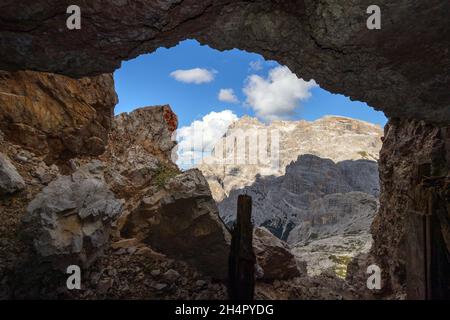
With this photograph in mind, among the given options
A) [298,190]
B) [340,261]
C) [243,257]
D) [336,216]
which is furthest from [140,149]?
[298,190]

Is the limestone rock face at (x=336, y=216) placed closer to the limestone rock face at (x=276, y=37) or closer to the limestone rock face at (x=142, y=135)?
the limestone rock face at (x=142, y=135)

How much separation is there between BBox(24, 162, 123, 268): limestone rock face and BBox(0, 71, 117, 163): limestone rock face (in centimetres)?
261

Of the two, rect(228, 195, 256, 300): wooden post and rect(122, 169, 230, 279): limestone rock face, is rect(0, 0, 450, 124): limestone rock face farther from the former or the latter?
rect(122, 169, 230, 279): limestone rock face

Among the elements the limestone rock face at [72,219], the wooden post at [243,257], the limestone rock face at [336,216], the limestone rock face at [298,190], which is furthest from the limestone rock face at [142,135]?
the limestone rock face at [298,190]

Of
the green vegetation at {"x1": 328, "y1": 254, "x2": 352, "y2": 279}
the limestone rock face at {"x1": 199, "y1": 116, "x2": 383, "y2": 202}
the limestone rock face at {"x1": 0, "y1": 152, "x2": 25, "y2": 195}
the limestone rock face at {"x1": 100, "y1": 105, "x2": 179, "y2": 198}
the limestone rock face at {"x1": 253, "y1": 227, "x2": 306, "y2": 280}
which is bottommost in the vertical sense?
the green vegetation at {"x1": 328, "y1": 254, "x2": 352, "y2": 279}

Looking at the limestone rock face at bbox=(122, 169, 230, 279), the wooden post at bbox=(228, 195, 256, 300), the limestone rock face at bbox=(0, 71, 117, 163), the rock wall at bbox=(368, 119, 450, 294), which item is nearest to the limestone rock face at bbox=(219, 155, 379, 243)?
the rock wall at bbox=(368, 119, 450, 294)

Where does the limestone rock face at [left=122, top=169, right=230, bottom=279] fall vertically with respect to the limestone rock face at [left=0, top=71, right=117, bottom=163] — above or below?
below

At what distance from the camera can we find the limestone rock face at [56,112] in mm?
9023

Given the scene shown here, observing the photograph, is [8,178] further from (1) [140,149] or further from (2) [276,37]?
(2) [276,37]

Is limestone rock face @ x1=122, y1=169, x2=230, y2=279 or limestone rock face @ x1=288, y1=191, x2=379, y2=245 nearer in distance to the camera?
limestone rock face @ x1=122, y1=169, x2=230, y2=279

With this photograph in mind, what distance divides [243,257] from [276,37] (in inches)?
186

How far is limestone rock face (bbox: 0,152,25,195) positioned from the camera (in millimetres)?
7531

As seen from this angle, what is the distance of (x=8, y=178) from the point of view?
7.64 metres
